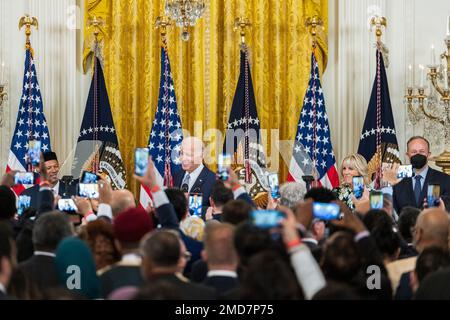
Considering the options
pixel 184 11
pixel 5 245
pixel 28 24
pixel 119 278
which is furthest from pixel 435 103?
pixel 5 245

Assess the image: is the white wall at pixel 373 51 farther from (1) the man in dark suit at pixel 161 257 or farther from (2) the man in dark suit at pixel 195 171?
(1) the man in dark suit at pixel 161 257

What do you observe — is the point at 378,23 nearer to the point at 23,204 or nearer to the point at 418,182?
the point at 418,182

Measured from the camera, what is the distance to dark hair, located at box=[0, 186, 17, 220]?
712 cm

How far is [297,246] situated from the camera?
482 cm

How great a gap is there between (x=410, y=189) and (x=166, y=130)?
3.50 m

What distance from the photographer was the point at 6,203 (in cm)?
714

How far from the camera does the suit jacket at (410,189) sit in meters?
10.3

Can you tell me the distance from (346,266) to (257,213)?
50 centimetres

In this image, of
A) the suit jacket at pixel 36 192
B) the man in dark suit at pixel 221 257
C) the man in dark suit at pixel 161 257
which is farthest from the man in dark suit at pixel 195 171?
the man in dark suit at pixel 161 257

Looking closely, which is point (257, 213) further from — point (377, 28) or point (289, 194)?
point (377, 28)

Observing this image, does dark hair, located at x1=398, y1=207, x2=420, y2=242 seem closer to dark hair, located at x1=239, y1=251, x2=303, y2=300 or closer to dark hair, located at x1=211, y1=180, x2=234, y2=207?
dark hair, located at x1=211, y1=180, x2=234, y2=207

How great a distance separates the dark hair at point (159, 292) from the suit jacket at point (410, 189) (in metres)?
6.19

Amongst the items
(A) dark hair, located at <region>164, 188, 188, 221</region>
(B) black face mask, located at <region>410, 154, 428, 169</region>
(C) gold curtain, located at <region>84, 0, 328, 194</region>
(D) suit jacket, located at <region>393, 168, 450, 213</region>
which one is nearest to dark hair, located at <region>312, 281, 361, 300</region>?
(A) dark hair, located at <region>164, 188, 188, 221</region>
